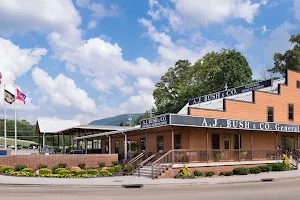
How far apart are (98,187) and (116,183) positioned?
5.56 ft

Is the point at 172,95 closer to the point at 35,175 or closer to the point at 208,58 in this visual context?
the point at 208,58

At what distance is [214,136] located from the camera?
31.0 m

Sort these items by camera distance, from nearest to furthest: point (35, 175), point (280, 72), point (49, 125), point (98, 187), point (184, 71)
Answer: point (98, 187)
point (35, 175)
point (49, 125)
point (280, 72)
point (184, 71)

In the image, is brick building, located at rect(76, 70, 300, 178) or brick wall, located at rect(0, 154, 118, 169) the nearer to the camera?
brick building, located at rect(76, 70, 300, 178)

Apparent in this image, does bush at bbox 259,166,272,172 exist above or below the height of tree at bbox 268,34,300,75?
below

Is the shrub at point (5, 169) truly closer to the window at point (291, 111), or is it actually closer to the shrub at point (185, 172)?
the shrub at point (185, 172)

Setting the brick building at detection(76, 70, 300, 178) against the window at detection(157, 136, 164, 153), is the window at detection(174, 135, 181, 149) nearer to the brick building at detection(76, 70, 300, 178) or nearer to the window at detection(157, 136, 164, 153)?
the brick building at detection(76, 70, 300, 178)

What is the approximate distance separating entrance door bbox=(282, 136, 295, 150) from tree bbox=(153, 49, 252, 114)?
76.8ft

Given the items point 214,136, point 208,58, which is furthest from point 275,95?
point 208,58

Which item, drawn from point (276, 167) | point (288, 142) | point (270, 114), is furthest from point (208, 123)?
point (288, 142)

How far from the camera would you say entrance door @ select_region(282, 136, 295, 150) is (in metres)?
37.2

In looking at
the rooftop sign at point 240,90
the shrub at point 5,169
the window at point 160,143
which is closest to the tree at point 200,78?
the rooftop sign at point 240,90

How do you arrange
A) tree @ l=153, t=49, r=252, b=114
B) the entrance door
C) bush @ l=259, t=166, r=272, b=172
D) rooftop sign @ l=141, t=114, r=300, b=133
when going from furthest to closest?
1. tree @ l=153, t=49, r=252, b=114
2. the entrance door
3. bush @ l=259, t=166, r=272, b=172
4. rooftop sign @ l=141, t=114, r=300, b=133

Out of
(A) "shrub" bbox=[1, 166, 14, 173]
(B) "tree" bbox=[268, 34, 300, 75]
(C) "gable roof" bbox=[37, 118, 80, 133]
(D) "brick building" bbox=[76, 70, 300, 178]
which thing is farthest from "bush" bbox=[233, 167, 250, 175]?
(B) "tree" bbox=[268, 34, 300, 75]
